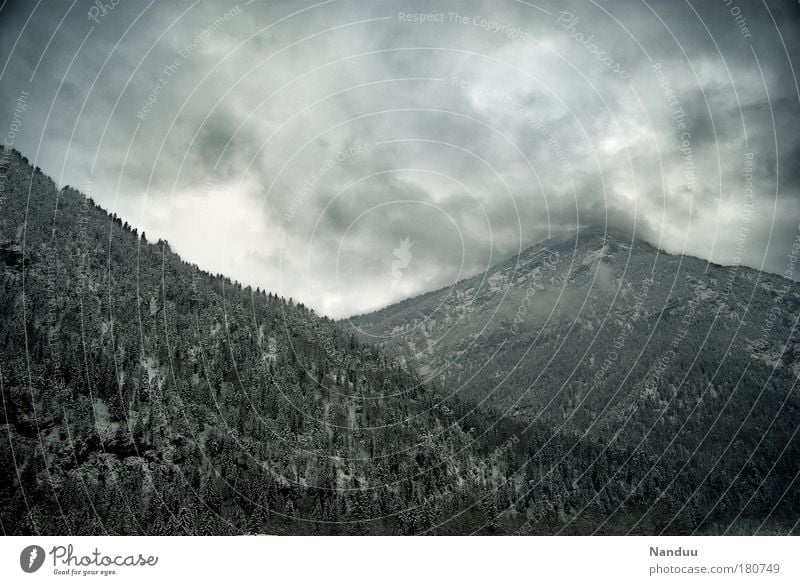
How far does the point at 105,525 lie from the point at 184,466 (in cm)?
2202

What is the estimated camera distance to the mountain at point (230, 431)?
93000 millimetres

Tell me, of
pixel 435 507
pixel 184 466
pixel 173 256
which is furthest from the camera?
pixel 173 256

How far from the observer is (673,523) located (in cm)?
15012

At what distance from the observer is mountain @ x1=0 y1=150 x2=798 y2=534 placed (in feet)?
305
